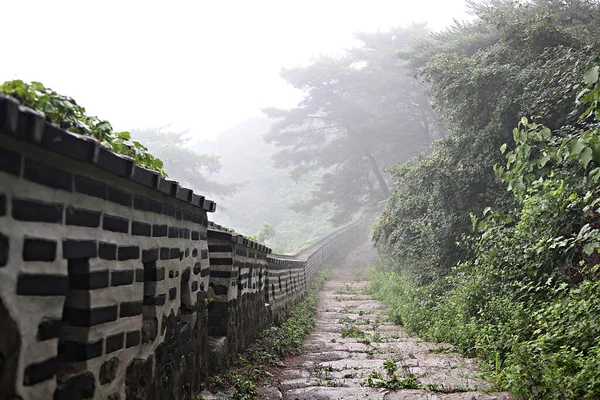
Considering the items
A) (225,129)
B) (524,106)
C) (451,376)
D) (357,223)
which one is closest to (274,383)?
(451,376)

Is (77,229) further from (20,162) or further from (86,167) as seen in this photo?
(20,162)

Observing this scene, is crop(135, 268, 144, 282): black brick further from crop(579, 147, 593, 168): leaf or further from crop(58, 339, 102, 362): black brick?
crop(579, 147, 593, 168): leaf

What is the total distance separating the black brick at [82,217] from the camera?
2275mm

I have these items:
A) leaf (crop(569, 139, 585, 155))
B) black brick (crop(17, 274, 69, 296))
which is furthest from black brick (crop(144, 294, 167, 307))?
leaf (crop(569, 139, 585, 155))

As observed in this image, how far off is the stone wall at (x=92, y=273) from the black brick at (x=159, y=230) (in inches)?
0.5

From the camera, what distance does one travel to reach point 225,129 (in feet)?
238

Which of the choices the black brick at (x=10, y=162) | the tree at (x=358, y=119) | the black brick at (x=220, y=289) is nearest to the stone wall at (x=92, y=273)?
the black brick at (x=10, y=162)

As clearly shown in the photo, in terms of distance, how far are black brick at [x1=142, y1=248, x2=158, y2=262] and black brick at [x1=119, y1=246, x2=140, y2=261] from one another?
0.11m

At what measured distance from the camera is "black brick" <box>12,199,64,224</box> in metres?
1.93

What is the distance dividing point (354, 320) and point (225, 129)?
64.1m

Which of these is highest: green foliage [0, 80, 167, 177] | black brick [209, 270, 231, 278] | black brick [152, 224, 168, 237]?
green foliage [0, 80, 167, 177]

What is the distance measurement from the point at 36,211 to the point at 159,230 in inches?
53.8

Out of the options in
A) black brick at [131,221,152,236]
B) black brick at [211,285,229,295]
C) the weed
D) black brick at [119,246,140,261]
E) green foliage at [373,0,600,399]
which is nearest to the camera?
black brick at [119,246,140,261]

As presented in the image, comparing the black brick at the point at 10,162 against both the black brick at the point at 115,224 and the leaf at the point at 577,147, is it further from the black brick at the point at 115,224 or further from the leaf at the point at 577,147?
the leaf at the point at 577,147
